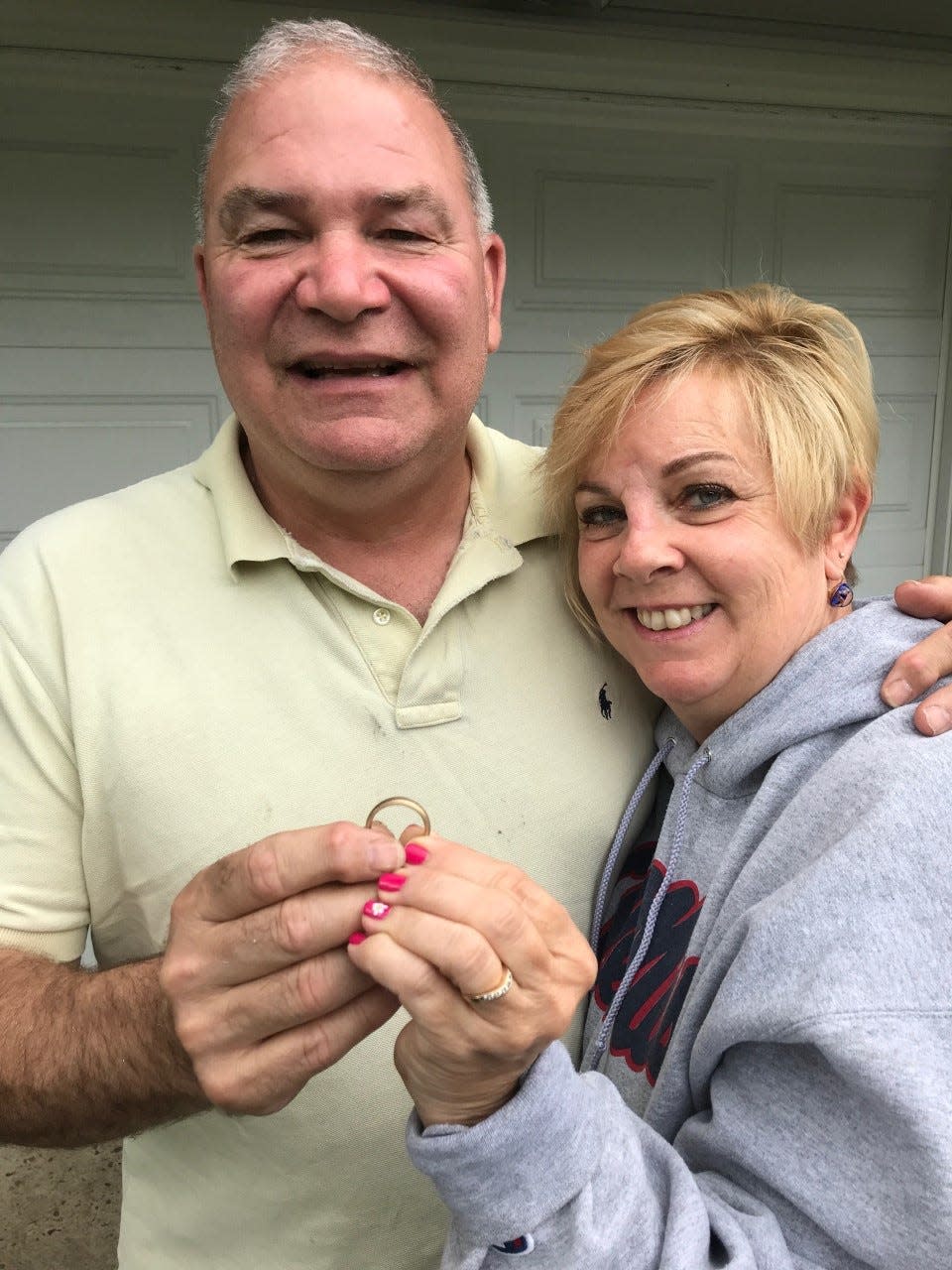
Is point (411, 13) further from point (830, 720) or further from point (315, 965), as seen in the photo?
point (315, 965)

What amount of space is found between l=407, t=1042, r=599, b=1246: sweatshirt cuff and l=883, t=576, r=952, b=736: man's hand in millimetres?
580

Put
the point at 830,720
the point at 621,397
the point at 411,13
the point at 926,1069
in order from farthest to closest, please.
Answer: the point at 411,13 < the point at 621,397 < the point at 830,720 < the point at 926,1069

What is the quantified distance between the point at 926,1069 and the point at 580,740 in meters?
0.69

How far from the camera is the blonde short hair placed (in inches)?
53.1

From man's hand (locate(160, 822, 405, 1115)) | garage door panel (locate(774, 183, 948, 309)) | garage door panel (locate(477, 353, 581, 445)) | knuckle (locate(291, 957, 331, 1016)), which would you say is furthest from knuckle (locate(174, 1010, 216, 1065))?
garage door panel (locate(774, 183, 948, 309))

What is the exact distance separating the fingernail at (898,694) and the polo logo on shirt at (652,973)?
13.8 inches

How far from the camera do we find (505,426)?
13.2ft

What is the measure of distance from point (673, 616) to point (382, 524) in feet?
1.53

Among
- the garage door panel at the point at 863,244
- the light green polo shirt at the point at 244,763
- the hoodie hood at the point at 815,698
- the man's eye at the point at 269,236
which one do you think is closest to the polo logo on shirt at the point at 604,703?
the light green polo shirt at the point at 244,763

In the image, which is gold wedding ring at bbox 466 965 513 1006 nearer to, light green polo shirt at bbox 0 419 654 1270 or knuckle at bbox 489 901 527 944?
knuckle at bbox 489 901 527 944

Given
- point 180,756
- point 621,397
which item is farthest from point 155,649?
point 621,397

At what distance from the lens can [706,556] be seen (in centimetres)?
134

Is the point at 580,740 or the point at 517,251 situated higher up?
the point at 517,251

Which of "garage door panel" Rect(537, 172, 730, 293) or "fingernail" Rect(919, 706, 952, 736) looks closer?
"fingernail" Rect(919, 706, 952, 736)
